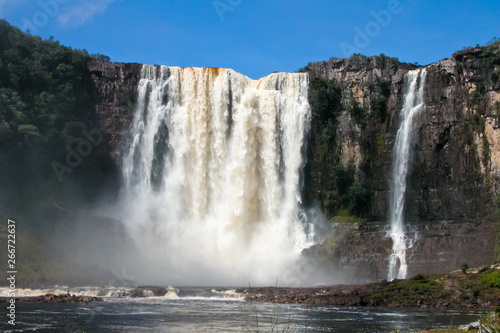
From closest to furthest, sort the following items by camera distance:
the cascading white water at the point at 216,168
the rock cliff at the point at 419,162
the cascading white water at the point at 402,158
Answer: the rock cliff at the point at 419,162, the cascading white water at the point at 402,158, the cascading white water at the point at 216,168

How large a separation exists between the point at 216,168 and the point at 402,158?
18.7m

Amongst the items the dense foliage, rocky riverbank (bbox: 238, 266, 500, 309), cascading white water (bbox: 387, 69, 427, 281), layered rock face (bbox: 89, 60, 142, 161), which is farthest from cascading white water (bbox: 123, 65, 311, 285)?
rocky riverbank (bbox: 238, 266, 500, 309)

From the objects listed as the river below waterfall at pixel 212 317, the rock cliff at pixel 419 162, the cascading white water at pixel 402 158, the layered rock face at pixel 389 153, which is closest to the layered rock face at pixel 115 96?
the layered rock face at pixel 389 153

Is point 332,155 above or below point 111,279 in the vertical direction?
above

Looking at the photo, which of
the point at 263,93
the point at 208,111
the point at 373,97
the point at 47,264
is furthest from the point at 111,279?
the point at 373,97

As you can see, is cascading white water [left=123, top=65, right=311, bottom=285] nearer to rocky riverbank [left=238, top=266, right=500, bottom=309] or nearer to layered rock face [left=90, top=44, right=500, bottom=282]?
layered rock face [left=90, top=44, right=500, bottom=282]

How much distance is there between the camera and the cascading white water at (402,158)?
189 feet

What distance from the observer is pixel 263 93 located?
218ft

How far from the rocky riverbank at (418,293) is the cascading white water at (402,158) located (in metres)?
10.2

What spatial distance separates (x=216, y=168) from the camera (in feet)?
210

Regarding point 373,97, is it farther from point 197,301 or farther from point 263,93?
point 197,301

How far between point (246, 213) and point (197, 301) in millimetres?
19902

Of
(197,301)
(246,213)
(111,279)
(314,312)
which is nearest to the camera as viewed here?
(314,312)

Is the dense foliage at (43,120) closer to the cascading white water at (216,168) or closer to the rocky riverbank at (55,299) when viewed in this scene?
A: the cascading white water at (216,168)
